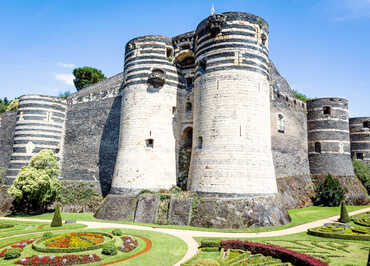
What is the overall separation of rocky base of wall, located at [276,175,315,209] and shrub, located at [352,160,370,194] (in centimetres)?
827

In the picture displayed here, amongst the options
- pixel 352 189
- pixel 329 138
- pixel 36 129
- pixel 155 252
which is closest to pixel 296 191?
pixel 352 189

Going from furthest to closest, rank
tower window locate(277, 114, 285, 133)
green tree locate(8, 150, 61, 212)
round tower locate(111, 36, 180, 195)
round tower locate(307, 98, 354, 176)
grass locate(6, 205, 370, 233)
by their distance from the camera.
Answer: round tower locate(307, 98, 354, 176)
tower window locate(277, 114, 285, 133)
green tree locate(8, 150, 61, 212)
round tower locate(111, 36, 180, 195)
grass locate(6, 205, 370, 233)

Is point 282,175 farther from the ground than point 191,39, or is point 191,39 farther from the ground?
point 191,39

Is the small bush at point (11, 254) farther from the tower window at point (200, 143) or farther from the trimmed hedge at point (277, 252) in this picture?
the tower window at point (200, 143)

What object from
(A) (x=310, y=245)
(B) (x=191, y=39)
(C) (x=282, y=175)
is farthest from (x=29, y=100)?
(A) (x=310, y=245)

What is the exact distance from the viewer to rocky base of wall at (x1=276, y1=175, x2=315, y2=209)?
1011 inches

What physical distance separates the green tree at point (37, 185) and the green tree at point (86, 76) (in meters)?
35.5

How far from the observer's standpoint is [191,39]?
84.2ft

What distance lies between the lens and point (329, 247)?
512 inches

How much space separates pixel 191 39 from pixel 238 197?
14.4 metres

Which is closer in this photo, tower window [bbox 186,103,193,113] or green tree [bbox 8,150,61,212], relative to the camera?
green tree [bbox 8,150,61,212]

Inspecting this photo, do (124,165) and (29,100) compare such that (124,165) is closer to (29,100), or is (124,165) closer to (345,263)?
(29,100)

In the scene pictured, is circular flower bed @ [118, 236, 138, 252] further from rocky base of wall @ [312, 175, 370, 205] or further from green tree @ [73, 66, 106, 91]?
green tree @ [73, 66, 106, 91]

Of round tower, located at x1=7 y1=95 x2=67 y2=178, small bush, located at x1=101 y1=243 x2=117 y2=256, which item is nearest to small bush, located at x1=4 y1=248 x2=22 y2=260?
small bush, located at x1=101 y1=243 x2=117 y2=256
